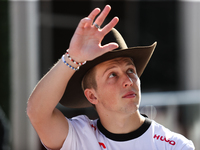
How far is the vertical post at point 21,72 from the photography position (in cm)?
700

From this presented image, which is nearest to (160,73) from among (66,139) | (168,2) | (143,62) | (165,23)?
(165,23)

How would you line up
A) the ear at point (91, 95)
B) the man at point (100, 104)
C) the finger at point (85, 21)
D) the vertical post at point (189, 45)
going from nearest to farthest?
the finger at point (85, 21), the man at point (100, 104), the ear at point (91, 95), the vertical post at point (189, 45)

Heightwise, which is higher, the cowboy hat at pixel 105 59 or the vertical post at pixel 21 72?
the cowboy hat at pixel 105 59

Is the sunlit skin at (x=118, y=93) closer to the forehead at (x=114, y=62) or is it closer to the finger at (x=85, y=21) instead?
the forehead at (x=114, y=62)

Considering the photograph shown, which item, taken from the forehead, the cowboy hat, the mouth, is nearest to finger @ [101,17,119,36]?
the cowboy hat

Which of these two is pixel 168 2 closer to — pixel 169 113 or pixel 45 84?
pixel 169 113

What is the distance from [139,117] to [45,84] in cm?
84

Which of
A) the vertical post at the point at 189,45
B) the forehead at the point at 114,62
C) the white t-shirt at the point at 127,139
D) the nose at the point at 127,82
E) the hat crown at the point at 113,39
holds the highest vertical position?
the hat crown at the point at 113,39

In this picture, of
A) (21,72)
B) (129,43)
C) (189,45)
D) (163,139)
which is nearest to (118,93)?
(163,139)

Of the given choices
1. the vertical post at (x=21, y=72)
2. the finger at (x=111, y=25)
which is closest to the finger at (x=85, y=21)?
the finger at (x=111, y=25)

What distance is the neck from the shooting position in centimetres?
276

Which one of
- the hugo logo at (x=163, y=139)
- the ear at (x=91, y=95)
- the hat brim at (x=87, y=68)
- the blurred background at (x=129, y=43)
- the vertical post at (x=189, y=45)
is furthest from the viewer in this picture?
the vertical post at (x=189, y=45)

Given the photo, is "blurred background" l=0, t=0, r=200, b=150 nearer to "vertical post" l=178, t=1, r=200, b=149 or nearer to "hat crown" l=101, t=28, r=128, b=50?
"vertical post" l=178, t=1, r=200, b=149

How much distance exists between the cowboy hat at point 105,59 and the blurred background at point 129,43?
1.40 metres
